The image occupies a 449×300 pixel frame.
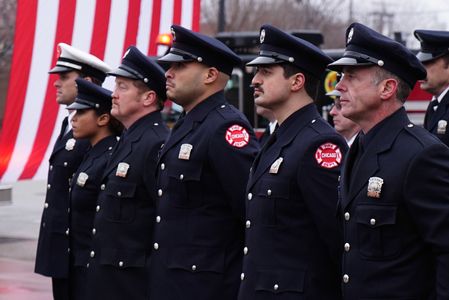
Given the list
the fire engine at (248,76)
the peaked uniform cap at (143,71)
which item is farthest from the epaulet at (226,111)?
the fire engine at (248,76)

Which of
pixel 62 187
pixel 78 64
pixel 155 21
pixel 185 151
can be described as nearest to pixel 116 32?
pixel 155 21

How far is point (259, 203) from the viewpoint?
15.3 feet

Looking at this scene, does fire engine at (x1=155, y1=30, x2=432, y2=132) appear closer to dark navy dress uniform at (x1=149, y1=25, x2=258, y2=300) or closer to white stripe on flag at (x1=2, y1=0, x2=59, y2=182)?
white stripe on flag at (x1=2, y1=0, x2=59, y2=182)

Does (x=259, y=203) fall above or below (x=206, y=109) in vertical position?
below

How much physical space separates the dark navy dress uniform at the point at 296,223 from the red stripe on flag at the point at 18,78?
427 centimetres

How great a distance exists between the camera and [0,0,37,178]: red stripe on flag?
858cm

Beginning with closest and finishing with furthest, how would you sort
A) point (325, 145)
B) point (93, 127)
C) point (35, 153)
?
point (325, 145)
point (93, 127)
point (35, 153)

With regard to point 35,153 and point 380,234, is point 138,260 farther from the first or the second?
point 35,153

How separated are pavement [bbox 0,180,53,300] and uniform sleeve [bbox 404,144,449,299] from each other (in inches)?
221

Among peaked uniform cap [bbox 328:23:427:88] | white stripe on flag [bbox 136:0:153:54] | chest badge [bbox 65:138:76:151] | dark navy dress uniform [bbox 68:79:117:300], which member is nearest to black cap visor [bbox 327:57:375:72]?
peaked uniform cap [bbox 328:23:427:88]

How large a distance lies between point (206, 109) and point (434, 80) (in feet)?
7.45

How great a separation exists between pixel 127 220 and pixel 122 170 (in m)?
0.26

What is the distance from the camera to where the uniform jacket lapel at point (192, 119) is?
535 cm

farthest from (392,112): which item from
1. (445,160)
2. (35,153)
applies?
(35,153)
